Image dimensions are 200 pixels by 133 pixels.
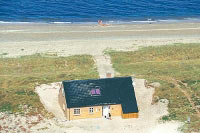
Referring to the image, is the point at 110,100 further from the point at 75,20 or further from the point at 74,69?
the point at 75,20

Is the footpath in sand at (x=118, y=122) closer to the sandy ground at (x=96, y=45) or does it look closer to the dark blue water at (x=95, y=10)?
the sandy ground at (x=96, y=45)

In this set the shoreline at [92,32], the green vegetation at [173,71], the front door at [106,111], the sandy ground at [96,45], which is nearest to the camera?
the sandy ground at [96,45]

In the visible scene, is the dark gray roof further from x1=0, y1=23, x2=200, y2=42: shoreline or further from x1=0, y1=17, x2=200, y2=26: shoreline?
x1=0, y1=17, x2=200, y2=26: shoreline

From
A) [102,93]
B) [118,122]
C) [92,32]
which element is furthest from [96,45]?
[118,122]

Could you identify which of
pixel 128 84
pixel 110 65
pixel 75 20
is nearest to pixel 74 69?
pixel 110 65

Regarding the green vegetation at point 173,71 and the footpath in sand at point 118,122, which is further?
the green vegetation at point 173,71

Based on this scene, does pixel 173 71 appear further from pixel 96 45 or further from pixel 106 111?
pixel 106 111

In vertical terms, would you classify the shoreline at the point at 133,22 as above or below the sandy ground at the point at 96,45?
A: above

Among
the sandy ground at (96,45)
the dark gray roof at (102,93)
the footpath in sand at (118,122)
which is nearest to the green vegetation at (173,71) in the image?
the footpath in sand at (118,122)
